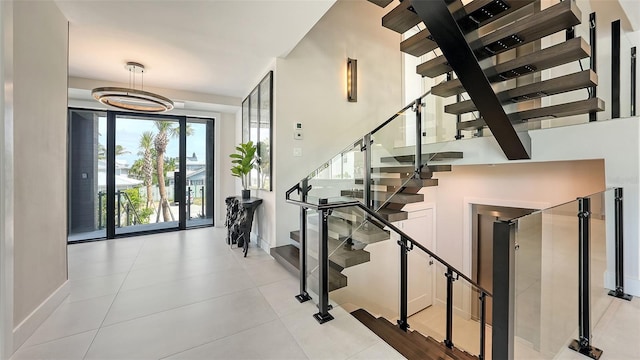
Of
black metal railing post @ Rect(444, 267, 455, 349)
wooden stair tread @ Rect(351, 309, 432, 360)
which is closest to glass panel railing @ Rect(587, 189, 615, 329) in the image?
black metal railing post @ Rect(444, 267, 455, 349)

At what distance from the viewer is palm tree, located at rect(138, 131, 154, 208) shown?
17.9 feet

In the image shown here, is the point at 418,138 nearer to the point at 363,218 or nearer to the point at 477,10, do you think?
the point at 363,218

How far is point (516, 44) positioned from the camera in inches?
78.7

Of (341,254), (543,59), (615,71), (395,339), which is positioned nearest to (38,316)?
(341,254)

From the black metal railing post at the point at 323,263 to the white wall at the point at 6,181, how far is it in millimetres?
2037

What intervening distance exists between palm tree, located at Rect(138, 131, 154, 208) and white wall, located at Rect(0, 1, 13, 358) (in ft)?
13.3

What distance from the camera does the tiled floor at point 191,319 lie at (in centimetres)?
184

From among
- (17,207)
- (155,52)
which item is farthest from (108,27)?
(17,207)

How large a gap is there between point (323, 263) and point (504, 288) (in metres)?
1.44

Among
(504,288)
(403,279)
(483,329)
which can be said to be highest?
(504,288)

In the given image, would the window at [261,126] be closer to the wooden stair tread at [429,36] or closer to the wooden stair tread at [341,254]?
the wooden stair tread at [341,254]

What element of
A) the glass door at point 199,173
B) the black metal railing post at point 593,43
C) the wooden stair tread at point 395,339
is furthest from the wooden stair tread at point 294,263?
the glass door at point 199,173

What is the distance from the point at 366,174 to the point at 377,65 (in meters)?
2.48

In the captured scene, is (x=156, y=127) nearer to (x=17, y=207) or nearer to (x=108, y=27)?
(x=108, y=27)
